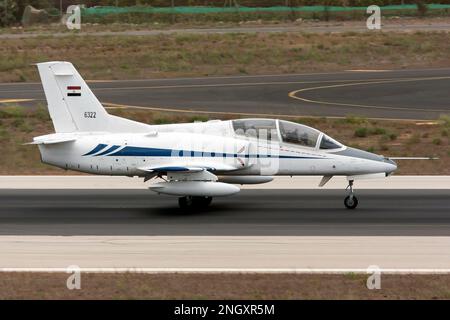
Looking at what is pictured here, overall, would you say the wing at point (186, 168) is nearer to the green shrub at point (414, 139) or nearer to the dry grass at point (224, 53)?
the green shrub at point (414, 139)

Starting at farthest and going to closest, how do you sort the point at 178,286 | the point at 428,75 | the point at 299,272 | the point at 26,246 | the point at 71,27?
1. the point at 71,27
2. the point at 428,75
3. the point at 26,246
4. the point at 299,272
5. the point at 178,286

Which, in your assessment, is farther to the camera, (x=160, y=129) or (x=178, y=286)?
(x=160, y=129)

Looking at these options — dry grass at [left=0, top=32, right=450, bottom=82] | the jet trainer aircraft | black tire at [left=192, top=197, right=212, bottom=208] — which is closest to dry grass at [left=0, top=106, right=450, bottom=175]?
the jet trainer aircraft

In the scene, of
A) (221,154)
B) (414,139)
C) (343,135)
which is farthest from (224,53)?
(221,154)

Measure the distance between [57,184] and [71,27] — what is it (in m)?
64.1

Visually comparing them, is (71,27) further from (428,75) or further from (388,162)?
(388,162)

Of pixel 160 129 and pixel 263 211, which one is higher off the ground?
pixel 160 129

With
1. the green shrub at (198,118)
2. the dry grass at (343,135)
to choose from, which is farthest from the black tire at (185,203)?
the green shrub at (198,118)

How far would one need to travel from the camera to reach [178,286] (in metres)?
15.0

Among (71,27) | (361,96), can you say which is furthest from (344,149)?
(71,27)

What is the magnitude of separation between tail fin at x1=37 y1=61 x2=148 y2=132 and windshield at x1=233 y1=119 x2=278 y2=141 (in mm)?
2576

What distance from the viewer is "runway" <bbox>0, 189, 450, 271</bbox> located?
1739cm

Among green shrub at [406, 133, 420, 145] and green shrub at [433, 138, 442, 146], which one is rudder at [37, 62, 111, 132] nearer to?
green shrub at [406, 133, 420, 145]

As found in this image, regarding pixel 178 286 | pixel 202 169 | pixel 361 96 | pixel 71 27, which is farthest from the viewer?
pixel 71 27
